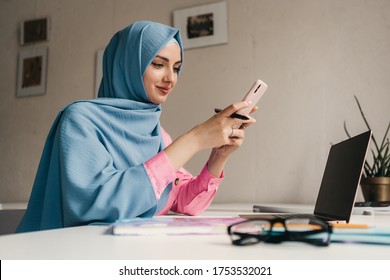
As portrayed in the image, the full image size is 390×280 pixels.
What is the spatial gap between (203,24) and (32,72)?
4.26 feet

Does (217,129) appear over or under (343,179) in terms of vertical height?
over

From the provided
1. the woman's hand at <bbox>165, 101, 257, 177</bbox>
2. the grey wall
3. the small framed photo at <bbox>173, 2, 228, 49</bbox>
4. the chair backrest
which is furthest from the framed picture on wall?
the woman's hand at <bbox>165, 101, 257, 177</bbox>

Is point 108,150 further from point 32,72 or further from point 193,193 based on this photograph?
point 32,72

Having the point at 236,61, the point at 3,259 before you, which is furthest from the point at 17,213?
the point at 3,259

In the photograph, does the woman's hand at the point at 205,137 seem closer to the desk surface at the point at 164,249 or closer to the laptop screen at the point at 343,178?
the laptop screen at the point at 343,178

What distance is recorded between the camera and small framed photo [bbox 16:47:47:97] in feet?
9.55

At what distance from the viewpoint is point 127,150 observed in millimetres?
1078

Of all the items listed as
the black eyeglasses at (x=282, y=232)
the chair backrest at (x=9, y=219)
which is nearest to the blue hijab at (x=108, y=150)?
the black eyeglasses at (x=282, y=232)

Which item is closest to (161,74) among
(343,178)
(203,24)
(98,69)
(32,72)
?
(343,178)

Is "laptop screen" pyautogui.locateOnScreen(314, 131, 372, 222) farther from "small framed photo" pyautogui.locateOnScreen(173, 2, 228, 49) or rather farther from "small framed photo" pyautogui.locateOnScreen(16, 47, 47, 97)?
"small framed photo" pyautogui.locateOnScreen(16, 47, 47, 97)

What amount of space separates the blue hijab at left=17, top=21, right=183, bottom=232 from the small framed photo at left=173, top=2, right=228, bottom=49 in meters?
1.09

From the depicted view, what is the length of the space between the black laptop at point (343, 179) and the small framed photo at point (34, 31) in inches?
96.9

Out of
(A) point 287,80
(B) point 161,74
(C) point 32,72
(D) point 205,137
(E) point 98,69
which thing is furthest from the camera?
(C) point 32,72
